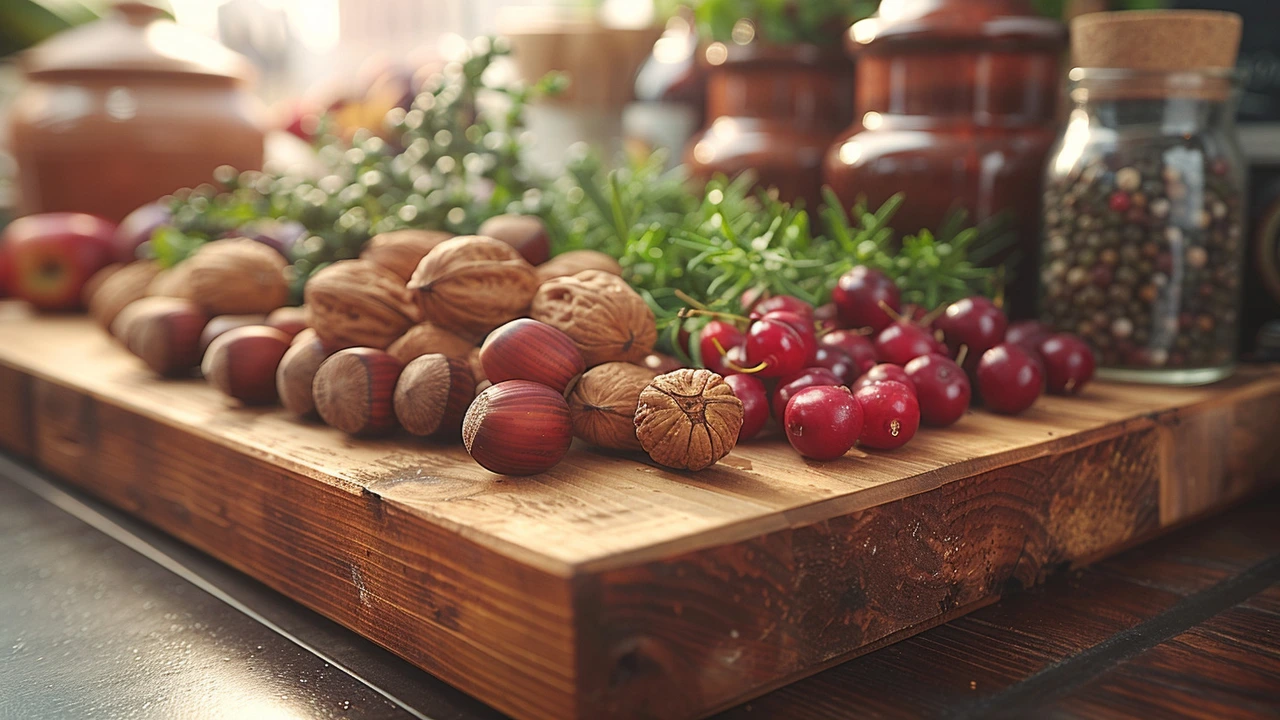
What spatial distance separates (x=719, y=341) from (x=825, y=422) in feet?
0.49

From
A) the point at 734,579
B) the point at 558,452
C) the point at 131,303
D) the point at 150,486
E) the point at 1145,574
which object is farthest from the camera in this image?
the point at 131,303

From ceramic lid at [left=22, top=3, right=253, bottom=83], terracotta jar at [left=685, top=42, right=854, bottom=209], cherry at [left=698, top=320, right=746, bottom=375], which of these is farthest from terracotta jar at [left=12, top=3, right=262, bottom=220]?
cherry at [left=698, top=320, right=746, bottom=375]

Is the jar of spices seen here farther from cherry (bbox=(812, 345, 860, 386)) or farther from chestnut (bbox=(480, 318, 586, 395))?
chestnut (bbox=(480, 318, 586, 395))

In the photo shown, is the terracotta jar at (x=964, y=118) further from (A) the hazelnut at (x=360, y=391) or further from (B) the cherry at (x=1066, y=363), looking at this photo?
(A) the hazelnut at (x=360, y=391)

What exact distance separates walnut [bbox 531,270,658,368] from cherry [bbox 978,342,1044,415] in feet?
0.84

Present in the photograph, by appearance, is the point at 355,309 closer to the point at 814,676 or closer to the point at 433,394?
the point at 433,394

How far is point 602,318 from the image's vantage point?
0.76m

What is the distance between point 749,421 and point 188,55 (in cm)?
140

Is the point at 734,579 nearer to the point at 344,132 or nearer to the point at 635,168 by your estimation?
the point at 635,168

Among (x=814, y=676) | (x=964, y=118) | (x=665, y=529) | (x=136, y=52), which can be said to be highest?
(x=136, y=52)

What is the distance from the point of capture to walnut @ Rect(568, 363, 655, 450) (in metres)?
0.70

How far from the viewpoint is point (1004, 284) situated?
3.39 feet

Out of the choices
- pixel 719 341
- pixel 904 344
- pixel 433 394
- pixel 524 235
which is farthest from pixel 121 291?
pixel 904 344

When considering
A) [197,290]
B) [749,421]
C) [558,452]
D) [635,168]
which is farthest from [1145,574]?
[197,290]
